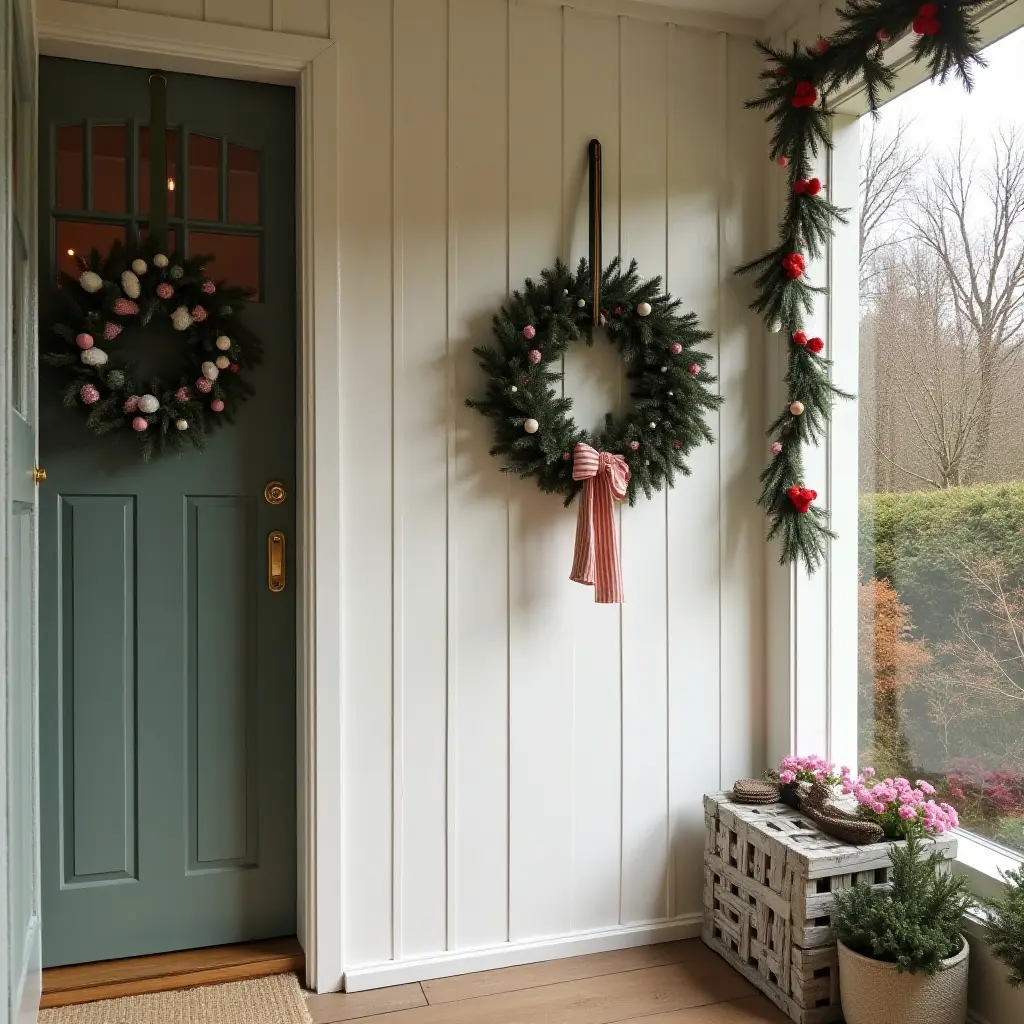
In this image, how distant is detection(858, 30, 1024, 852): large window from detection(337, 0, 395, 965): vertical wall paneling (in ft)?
4.14

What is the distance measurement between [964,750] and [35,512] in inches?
85.5

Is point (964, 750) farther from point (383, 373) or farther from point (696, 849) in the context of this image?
point (383, 373)

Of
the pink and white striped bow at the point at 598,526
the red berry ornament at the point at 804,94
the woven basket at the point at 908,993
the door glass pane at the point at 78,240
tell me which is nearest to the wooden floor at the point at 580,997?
the woven basket at the point at 908,993

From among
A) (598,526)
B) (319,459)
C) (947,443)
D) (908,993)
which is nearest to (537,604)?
(598,526)

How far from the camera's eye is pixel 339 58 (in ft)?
7.21

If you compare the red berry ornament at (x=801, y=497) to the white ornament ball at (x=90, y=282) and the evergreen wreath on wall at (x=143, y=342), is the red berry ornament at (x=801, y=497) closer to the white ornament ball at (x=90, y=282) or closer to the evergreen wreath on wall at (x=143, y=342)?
the evergreen wreath on wall at (x=143, y=342)

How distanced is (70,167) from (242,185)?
15.0 inches

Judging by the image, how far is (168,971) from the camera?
2172 millimetres

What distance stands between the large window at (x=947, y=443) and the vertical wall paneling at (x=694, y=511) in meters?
0.39

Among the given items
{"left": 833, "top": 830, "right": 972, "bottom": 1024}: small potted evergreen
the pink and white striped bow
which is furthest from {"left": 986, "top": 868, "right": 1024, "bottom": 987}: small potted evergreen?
the pink and white striped bow

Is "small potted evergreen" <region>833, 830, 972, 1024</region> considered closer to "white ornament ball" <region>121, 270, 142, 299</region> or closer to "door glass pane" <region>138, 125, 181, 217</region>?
"white ornament ball" <region>121, 270, 142, 299</region>

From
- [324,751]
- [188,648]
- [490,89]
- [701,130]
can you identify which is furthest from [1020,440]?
[188,648]

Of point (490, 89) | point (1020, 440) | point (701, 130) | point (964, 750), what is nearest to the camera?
point (1020, 440)

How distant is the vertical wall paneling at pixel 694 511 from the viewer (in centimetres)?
250
